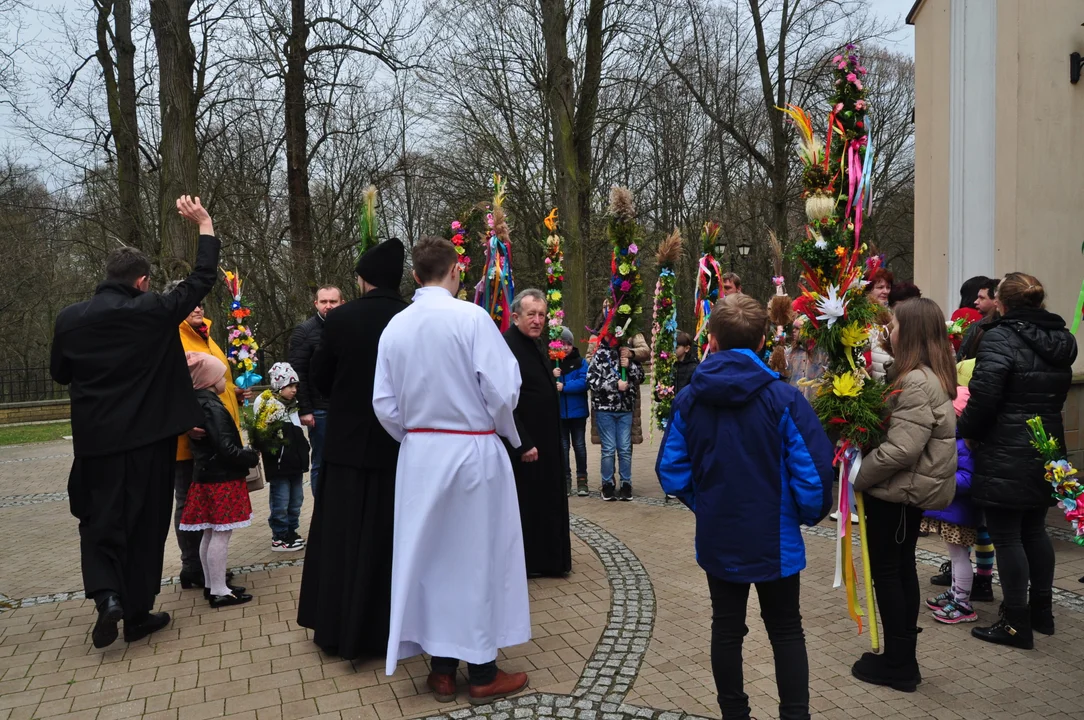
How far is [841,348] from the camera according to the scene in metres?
4.05

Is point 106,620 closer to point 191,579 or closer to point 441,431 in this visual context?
point 191,579

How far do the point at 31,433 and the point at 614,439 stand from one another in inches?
599

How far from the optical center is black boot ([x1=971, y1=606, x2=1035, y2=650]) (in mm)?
4289

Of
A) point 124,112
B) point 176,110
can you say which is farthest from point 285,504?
point 124,112

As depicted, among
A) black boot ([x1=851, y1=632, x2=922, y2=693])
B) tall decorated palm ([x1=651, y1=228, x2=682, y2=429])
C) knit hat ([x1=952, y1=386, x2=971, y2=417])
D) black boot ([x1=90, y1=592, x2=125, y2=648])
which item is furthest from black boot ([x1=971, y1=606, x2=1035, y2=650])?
tall decorated palm ([x1=651, y1=228, x2=682, y2=429])

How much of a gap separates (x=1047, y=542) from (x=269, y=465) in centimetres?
527

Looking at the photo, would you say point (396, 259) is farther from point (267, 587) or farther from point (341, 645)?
point (267, 587)

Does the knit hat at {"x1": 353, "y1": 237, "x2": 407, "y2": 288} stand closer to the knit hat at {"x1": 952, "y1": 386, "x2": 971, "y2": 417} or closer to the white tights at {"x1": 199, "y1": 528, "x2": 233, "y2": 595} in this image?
the white tights at {"x1": 199, "y1": 528, "x2": 233, "y2": 595}

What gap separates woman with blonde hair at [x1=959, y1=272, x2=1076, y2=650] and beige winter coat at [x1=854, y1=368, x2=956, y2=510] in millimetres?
709

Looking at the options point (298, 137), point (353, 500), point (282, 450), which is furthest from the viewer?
point (298, 137)

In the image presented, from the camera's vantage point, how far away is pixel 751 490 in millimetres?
3074

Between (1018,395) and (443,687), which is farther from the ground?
(1018,395)

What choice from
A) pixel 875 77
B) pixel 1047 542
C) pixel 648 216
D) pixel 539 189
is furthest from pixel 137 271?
pixel 875 77

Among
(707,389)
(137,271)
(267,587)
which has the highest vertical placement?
(137,271)
